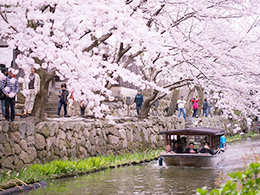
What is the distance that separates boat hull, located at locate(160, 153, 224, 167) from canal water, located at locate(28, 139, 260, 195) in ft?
1.01

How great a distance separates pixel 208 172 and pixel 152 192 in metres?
5.48

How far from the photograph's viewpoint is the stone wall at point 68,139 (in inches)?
503

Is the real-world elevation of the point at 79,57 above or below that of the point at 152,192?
above

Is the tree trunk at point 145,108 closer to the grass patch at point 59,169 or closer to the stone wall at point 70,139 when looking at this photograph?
the stone wall at point 70,139

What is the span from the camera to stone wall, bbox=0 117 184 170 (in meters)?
12.8

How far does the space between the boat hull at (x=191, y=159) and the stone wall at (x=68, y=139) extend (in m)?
3.16

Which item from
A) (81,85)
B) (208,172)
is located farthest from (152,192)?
(208,172)

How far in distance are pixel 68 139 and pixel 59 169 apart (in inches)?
96.8

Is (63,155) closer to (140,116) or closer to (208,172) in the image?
(208,172)

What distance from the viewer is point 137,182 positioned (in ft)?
43.1

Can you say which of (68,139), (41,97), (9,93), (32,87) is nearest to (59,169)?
(68,139)

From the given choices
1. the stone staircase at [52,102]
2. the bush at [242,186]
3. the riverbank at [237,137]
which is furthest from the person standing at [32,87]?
the riverbank at [237,137]

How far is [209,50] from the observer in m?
14.8

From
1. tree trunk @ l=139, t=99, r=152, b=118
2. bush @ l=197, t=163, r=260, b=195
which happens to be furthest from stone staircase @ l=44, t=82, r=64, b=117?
bush @ l=197, t=163, r=260, b=195
